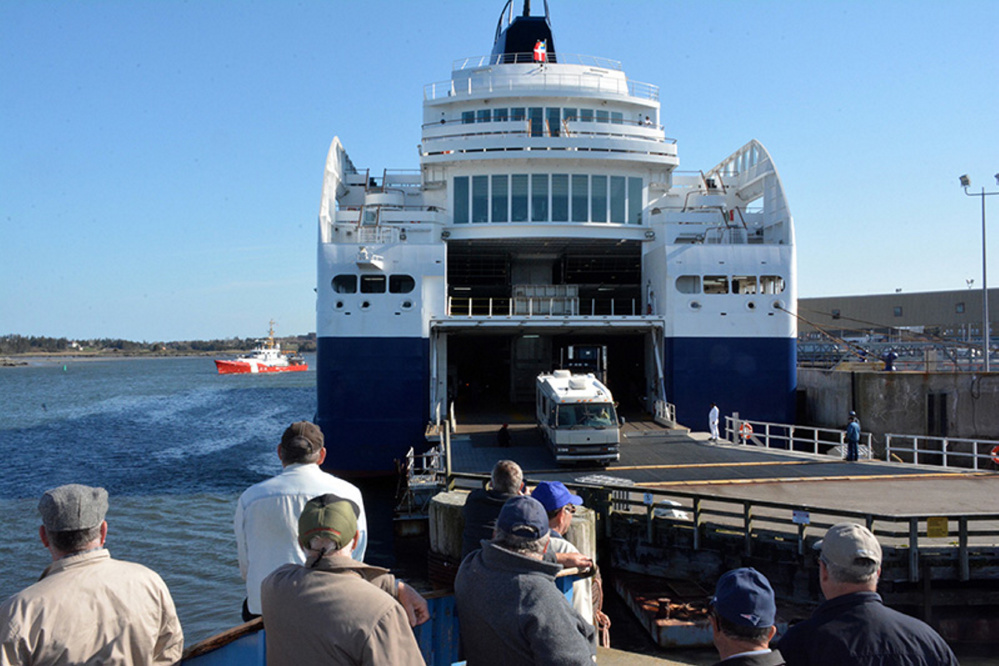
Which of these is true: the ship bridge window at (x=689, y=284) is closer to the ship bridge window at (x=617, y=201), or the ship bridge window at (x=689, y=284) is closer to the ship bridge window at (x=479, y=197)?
the ship bridge window at (x=617, y=201)

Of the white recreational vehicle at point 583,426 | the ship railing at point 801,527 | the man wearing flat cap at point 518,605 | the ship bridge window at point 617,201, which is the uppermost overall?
the ship bridge window at point 617,201

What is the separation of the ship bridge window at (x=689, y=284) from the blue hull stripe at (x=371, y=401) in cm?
820

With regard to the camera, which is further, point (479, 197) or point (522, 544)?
point (479, 197)

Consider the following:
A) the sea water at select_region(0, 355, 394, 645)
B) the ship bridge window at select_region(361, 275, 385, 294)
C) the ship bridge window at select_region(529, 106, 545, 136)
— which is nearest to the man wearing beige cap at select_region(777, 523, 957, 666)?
the sea water at select_region(0, 355, 394, 645)

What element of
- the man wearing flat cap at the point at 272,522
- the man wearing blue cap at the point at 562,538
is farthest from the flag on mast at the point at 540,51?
the man wearing flat cap at the point at 272,522

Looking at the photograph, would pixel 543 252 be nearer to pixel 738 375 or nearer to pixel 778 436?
pixel 738 375

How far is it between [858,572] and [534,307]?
82.2 feet

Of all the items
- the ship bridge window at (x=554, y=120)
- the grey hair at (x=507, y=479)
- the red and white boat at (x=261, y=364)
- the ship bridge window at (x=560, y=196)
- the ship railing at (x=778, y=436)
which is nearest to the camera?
the grey hair at (x=507, y=479)

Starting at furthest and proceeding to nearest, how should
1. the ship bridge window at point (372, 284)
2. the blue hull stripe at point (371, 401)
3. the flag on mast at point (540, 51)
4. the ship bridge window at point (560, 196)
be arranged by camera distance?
the flag on mast at point (540, 51)
the ship bridge window at point (560, 196)
the ship bridge window at point (372, 284)
the blue hull stripe at point (371, 401)

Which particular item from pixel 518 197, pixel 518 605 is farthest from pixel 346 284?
pixel 518 605

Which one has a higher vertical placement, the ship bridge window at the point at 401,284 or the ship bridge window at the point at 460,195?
the ship bridge window at the point at 460,195

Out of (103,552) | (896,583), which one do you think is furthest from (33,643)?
(896,583)

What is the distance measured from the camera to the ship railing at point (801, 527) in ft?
33.9

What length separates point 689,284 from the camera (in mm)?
22984
